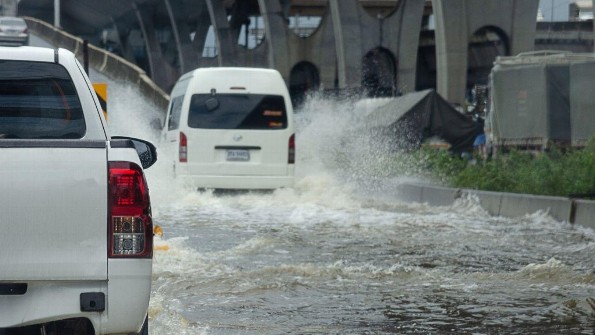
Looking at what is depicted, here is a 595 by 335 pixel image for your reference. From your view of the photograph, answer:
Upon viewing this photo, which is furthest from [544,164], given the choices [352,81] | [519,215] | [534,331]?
[352,81]

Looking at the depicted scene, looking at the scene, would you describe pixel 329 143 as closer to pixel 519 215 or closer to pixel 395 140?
pixel 395 140

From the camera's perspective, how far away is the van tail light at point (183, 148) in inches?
813

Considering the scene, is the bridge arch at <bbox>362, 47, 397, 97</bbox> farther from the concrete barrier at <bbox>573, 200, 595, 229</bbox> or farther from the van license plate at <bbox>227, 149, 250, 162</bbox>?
the concrete barrier at <bbox>573, 200, 595, 229</bbox>

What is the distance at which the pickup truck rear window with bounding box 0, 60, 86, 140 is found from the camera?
5809 millimetres

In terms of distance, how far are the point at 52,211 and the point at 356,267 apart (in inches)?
259

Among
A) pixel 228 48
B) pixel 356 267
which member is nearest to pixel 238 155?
pixel 356 267

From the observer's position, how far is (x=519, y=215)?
1777cm

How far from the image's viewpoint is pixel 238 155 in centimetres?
2077

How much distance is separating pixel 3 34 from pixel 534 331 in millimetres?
60944

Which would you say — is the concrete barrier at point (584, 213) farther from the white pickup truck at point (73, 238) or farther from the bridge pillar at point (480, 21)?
the bridge pillar at point (480, 21)

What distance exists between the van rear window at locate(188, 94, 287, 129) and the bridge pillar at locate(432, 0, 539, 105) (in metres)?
31.0

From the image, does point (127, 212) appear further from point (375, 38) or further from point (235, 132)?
point (375, 38)

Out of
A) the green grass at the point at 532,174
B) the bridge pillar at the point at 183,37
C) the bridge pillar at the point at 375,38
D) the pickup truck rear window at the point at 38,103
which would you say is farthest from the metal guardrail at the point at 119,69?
the pickup truck rear window at the point at 38,103

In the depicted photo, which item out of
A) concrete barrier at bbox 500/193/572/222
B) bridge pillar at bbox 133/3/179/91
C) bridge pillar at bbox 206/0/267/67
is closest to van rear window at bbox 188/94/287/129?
concrete barrier at bbox 500/193/572/222
